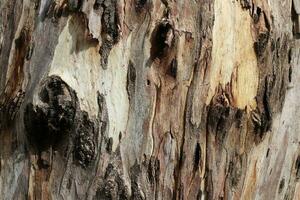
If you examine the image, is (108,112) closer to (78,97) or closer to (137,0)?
(78,97)

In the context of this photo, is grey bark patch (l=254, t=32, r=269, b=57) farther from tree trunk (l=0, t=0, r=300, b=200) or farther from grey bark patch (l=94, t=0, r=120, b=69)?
grey bark patch (l=94, t=0, r=120, b=69)

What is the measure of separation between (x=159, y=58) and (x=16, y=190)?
388 millimetres

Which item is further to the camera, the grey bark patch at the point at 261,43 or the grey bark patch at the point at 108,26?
the grey bark patch at the point at 261,43

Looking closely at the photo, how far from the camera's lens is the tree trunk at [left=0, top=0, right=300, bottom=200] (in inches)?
57.1

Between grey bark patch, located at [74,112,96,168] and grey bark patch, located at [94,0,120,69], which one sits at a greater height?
grey bark patch, located at [94,0,120,69]

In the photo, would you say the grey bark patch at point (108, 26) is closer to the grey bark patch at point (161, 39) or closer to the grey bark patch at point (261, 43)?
the grey bark patch at point (161, 39)

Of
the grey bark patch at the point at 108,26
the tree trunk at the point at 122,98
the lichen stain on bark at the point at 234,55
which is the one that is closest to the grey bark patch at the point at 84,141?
Answer: the tree trunk at the point at 122,98

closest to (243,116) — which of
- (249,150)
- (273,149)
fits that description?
(249,150)

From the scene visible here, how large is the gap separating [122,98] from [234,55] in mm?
263

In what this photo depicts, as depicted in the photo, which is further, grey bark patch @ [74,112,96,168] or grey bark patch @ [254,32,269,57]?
grey bark patch @ [254,32,269,57]

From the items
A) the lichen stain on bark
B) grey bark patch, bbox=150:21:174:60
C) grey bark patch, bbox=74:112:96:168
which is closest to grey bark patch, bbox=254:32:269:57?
the lichen stain on bark

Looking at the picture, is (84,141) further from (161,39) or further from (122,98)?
(161,39)

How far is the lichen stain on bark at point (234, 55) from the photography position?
1524 mm

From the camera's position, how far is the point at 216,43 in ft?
4.98
